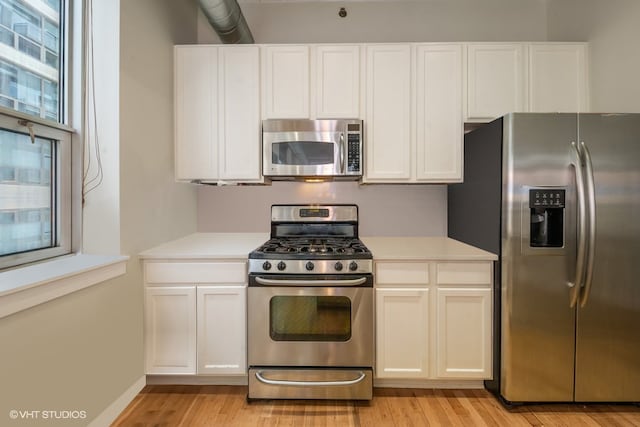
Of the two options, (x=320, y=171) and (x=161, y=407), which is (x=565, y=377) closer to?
(x=320, y=171)

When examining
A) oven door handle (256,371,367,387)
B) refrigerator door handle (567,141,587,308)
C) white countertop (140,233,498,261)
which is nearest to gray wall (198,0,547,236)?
white countertop (140,233,498,261)

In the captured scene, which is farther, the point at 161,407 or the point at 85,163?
the point at 161,407

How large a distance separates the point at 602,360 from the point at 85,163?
10.0ft

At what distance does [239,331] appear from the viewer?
79.7 inches

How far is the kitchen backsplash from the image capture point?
2779 mm

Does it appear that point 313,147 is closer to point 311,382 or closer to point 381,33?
point 381,33

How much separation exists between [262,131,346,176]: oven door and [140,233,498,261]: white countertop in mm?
588

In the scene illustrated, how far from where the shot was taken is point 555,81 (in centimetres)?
234

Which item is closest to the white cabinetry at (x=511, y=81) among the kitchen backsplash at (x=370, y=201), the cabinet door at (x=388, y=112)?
the cabinet door at (x=388, y=112)

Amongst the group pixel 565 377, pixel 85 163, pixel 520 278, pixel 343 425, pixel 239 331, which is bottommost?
pixel 343 425

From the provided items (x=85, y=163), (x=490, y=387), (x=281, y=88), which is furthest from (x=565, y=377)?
(x=85, y=163)

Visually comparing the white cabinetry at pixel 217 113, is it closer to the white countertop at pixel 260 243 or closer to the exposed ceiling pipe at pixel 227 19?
the exposed ceiling pipe at pixel 227 19

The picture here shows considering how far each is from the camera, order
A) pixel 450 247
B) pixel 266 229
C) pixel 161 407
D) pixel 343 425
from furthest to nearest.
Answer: pixel 266 229 < pixel 450 247 < pixel 161 407 < pixel 343 425

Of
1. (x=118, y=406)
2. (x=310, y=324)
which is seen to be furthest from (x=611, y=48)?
(x=118, y=406)
